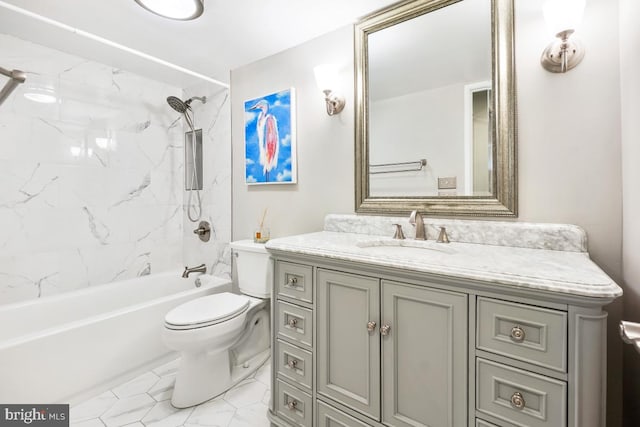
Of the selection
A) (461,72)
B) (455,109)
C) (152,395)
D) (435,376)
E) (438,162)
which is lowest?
(152,395)

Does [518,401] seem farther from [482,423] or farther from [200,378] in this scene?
[200,378]

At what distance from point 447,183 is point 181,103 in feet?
7.76

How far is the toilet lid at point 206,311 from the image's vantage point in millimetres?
1602

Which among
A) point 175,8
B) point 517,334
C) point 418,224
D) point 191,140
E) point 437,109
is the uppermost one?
point 175,8

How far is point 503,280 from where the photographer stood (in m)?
0.86

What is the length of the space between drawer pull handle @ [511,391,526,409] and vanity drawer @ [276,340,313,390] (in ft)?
2.54

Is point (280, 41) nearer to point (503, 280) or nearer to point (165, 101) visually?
point (165, 101)

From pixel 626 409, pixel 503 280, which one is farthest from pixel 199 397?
pixel 626 409

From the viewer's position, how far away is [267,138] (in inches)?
88.9

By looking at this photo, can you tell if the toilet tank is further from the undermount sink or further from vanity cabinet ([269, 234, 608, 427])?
the undermount sink

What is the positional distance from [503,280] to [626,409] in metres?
0.95

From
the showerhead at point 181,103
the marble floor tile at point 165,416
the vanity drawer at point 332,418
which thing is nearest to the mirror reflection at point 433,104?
the vanity drawer at point 332,418

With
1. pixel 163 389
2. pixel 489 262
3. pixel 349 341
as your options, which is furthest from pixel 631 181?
pixel 163 389

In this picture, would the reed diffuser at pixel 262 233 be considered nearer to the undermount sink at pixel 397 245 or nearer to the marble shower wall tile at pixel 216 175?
the marble shower wall tile at pixel 216 175
